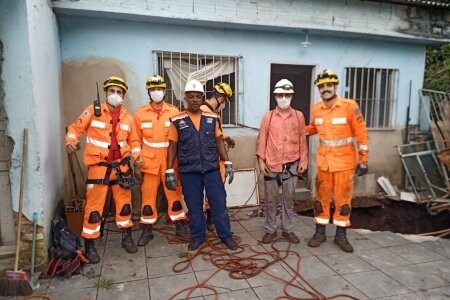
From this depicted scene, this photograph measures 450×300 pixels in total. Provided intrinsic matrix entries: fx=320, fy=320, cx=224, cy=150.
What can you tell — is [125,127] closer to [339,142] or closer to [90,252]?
[90,252]

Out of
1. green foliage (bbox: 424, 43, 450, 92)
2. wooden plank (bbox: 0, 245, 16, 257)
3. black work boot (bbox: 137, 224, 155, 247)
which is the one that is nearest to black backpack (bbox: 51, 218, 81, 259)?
wooden plank (bbox: 0, 245, 16, 257)

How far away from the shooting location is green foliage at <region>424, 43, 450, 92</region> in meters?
7.91

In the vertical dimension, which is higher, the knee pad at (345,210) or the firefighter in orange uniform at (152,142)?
the firefighter in orange uniform at (152,142)

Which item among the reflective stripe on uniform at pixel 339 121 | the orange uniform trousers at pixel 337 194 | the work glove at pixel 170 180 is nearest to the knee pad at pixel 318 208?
the orange uniform trousers at pixel 337 194

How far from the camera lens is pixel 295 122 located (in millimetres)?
3984

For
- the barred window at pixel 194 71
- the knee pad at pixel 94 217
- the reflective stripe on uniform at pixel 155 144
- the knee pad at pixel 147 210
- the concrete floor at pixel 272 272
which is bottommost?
the concrete floor at pixel 272 272

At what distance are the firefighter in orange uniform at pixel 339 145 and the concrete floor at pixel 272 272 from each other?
18.3 inches

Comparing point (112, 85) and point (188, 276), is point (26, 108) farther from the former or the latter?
point (188, 276)

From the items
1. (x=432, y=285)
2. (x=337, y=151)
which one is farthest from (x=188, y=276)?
(x=432, y=285)

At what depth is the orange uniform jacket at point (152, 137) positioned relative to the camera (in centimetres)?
400

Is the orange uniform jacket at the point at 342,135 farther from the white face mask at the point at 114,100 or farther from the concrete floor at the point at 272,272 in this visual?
the white face mask at the point at 114,100

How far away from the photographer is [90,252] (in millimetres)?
3600

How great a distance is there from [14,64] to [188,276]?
2.67 m

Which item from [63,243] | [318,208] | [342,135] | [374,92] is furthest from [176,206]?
[374,92]
